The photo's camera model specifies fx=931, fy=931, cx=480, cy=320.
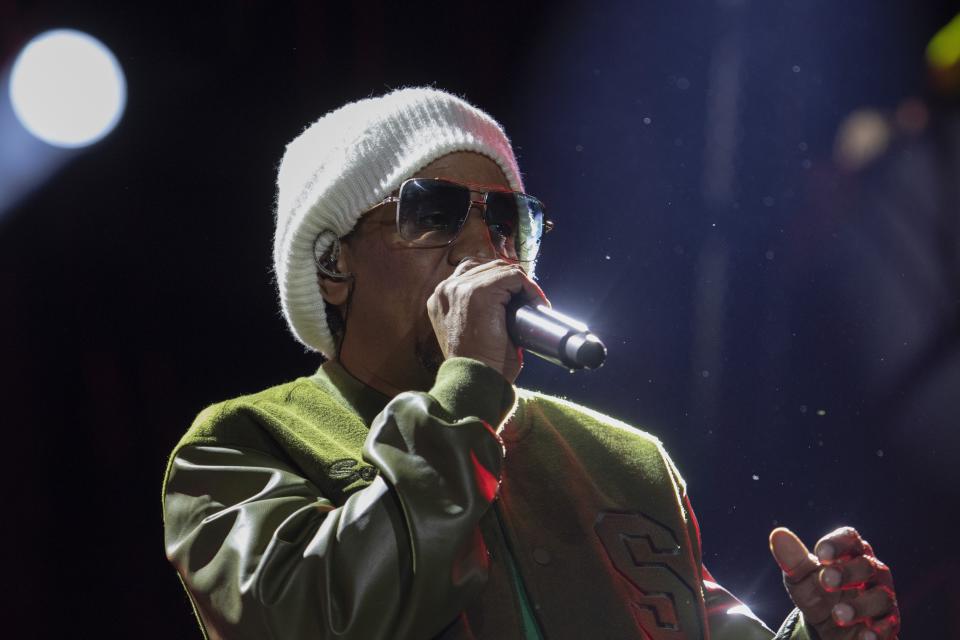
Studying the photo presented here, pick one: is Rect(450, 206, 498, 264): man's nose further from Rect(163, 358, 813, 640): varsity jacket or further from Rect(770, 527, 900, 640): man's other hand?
Rect(770, 527, 900, 640): man's other hand

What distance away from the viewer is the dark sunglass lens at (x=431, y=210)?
5.79 feet

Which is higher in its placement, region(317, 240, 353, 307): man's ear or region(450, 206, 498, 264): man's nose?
region(450, 206, 498, 264): man's nose

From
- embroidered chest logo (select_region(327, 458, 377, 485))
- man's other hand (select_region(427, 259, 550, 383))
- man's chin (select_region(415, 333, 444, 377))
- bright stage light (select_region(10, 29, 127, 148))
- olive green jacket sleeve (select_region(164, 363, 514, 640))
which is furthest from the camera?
bright stage light (select_region(10, 29, 127, 148))

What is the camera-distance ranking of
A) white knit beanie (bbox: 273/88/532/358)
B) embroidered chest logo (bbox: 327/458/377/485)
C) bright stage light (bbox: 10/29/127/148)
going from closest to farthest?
embroidered chest logo (bbox: 327/458/377/485)
white knit beanie (bbox: 273/88/532/358)
bright stage light (bbox: 10/29/127/148)

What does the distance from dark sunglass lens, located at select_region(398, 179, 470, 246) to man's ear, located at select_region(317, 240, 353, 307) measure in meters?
0.19

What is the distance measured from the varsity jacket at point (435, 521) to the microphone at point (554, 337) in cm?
8

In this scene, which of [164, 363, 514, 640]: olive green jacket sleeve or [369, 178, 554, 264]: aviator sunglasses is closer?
[164, 363, 514, 640]: olive green jacket sleeve

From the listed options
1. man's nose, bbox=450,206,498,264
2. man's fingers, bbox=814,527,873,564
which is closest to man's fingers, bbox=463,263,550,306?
man's nose, bbox=450,206,498,264

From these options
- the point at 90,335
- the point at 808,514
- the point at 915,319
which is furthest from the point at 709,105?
the point at 90,335

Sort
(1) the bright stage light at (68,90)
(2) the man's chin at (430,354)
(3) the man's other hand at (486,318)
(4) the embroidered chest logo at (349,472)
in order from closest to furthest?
(3) the man's other hand at (486,318) → (4) the embroidered chest logo at (349,472) → (2) the man's chin at (430,354) → (1) the bright stage light at (68,90)

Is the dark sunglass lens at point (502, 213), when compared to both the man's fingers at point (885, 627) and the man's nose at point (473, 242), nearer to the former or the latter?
the man's nose at point (473, 242)

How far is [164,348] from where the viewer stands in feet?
8.65

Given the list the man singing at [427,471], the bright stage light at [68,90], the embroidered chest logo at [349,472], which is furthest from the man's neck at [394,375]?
the bright stage light at [68,90]

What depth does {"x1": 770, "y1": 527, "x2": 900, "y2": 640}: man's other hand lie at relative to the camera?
1.45 m
